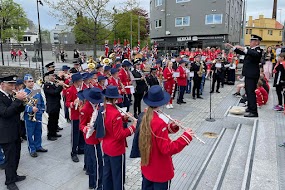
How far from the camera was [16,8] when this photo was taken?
44594 millimetres

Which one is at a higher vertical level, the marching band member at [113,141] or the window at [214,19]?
the window at [214,19]

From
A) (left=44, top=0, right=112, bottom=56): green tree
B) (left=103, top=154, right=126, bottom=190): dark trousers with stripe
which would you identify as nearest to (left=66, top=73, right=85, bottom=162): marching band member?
(left=103, top=154, right=126, bottom=190): dark trousers with stripe

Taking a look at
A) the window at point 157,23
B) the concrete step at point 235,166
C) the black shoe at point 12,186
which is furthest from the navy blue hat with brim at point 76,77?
the window at point 157,23

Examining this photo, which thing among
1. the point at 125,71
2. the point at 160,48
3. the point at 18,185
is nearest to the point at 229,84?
the point at 125,71

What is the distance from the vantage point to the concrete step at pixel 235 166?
4.29 m

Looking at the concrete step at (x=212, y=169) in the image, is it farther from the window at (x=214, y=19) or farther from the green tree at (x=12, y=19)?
the green tree at (x=12, y=19)

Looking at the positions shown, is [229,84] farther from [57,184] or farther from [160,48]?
[160,48]

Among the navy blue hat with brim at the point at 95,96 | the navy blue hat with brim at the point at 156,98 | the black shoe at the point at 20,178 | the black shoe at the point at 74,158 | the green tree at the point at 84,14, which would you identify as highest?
the green tree at the point at 84,14

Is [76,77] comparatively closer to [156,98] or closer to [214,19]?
[156,98]

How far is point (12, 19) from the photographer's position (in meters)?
45.4

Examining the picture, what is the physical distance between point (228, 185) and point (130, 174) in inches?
84.8

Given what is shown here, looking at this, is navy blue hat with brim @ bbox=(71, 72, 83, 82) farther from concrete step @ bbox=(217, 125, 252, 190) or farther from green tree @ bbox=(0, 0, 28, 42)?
green tree @ bbox=(0, 0, 28, 42)

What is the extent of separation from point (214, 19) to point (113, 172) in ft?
103

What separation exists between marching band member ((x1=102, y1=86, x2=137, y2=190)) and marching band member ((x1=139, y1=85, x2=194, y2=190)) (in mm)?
670
